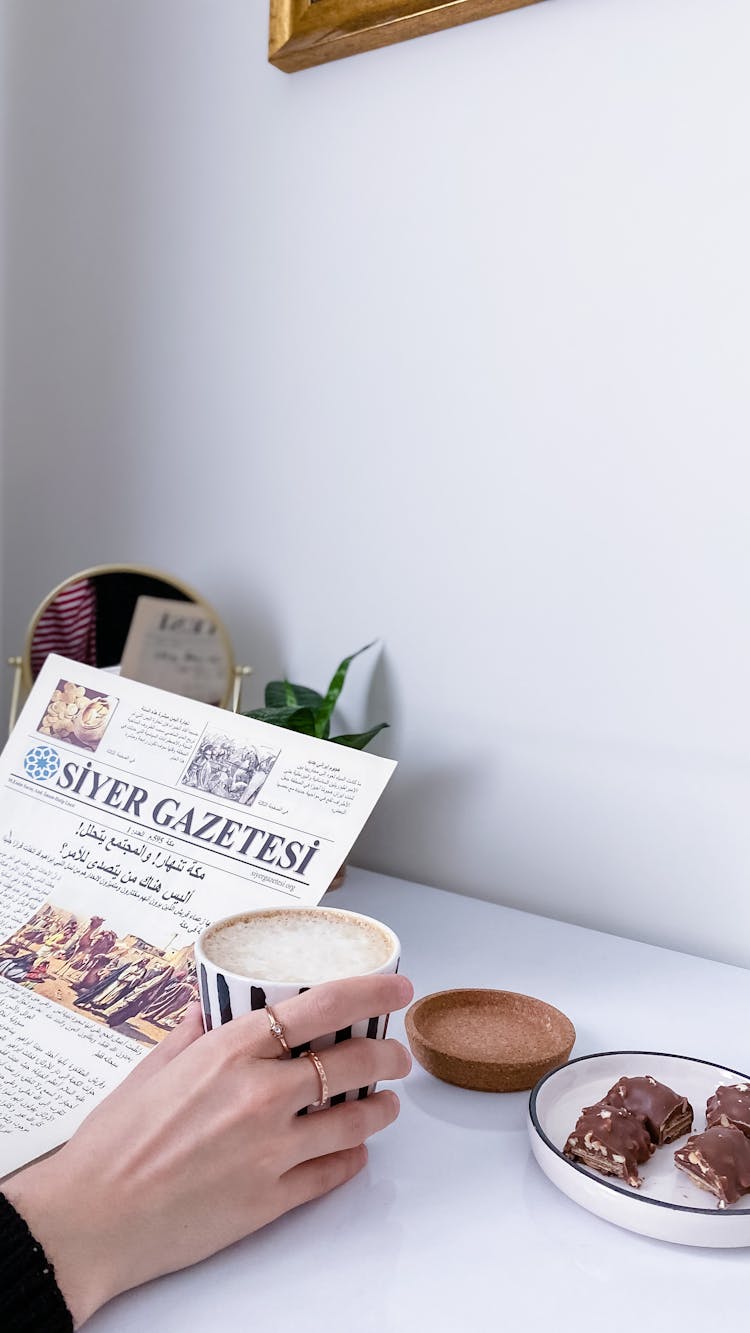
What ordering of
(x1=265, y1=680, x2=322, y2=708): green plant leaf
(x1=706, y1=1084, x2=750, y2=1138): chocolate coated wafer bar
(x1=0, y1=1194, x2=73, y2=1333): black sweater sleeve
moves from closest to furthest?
(x1=0, y1=1194, x2=73, y2=1333): black sweater sleeve
(x1=706, y1=1084, x2=750, y2=1138): chocolate coated wafer bar
(x1=265, y1=680, x2=322, y2=708): green plant leaf

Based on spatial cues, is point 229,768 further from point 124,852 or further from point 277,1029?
point 277,1029

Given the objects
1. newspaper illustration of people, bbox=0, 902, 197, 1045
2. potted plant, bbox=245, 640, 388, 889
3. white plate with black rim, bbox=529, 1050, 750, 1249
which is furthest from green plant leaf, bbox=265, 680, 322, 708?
white plate with black rim, bbox=529, 1050, 750, 1249

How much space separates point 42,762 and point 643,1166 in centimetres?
48

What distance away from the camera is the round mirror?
3.03ft

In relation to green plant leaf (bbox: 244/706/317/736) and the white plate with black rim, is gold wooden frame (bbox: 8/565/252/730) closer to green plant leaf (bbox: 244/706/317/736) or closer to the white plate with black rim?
green plant leaf (bbox: 244/706/317/736)

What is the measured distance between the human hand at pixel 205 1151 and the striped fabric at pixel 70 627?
0.56m

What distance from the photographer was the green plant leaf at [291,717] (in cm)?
78

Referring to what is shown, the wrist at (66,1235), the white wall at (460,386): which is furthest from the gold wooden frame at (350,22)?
the wrist at (66,1235)

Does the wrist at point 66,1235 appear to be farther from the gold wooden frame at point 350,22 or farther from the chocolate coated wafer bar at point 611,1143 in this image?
the gold wooden frame at point 350,22

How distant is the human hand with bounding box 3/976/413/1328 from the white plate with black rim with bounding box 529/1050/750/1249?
3.3 inches

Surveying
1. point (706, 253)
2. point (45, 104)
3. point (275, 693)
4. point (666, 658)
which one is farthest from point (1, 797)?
point (45, 104)

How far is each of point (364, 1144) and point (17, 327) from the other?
95cm

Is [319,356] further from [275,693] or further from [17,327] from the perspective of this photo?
[17,327]

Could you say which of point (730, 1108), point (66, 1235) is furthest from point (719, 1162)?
point (66, 1235)
